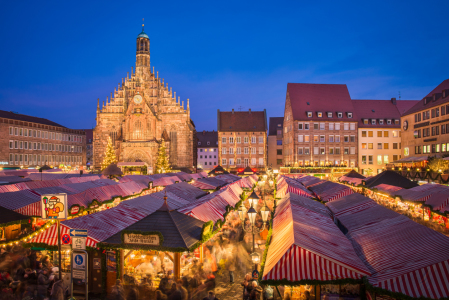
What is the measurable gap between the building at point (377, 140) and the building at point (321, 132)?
178 cm

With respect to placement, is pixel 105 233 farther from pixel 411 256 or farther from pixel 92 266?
pixel 411 256

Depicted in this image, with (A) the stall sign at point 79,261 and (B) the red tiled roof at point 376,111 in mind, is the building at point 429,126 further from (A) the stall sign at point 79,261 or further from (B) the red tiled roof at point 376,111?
(A) the stall sign at point 79,261

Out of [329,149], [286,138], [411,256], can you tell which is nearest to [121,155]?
[286,138]

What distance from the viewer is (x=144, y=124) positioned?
2397 inches

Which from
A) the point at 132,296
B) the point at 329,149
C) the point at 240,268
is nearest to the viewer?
the point at 132,296

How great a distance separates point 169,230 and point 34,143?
6351cm

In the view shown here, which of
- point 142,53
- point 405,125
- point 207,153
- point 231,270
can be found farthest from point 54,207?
point 207,153

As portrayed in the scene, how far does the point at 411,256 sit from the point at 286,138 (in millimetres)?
59968

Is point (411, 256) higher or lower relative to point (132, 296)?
higher

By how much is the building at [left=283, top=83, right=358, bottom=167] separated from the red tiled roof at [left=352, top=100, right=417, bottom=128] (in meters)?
2.47

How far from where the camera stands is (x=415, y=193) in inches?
680

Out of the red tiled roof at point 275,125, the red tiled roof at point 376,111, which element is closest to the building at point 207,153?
the red tiled roof at point 275,125

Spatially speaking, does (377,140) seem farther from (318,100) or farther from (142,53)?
(142,53)

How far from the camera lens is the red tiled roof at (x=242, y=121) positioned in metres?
67.8
